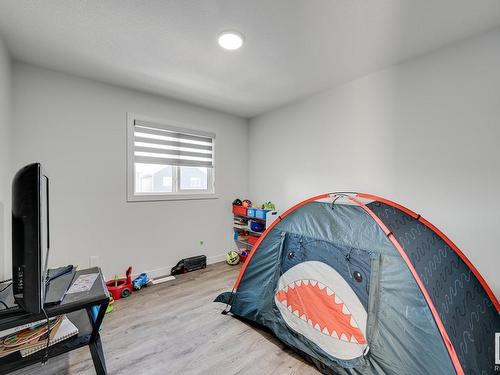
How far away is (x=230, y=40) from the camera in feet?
5.73

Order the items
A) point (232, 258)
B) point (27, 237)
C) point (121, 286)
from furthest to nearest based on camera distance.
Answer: point (232, 258), point (121, 286), point (27, 237)

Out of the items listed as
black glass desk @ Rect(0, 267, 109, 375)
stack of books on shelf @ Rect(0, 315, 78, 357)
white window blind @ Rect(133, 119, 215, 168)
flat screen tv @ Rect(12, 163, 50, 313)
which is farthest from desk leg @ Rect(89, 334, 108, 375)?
white window blind @ Rect(133, 119, 215, 168)

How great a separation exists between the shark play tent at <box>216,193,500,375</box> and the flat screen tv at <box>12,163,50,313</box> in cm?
145

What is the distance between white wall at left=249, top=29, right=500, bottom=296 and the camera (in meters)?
1.66

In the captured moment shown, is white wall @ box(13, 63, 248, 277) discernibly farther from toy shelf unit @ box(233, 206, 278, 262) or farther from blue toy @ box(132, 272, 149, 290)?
toy shelf unit @ box(233, 206, 278, 262)

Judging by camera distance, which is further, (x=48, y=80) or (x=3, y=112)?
(x=48, y=80)

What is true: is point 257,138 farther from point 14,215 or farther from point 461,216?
point 14,215

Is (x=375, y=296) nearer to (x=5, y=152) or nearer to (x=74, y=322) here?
(x=74, y=322)

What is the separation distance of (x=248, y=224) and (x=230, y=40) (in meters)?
→ 2.40

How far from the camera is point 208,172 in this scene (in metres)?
3.40

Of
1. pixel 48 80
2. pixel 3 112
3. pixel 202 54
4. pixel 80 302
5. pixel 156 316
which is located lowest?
pixel 156 316

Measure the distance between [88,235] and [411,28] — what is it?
11.3ft

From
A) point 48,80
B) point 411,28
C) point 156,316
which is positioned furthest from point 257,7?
point 156,316

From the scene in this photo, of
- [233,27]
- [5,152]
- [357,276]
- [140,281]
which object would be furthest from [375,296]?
[5,152]
